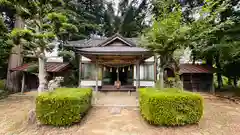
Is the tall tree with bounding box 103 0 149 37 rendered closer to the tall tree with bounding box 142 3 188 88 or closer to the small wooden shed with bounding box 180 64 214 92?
the small wooden shed with bounding box 180 64 214 92

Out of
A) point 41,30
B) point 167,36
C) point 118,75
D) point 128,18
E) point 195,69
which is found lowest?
point 118,75

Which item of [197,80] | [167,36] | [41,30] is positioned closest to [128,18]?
[197,80]

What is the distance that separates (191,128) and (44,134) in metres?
4.57

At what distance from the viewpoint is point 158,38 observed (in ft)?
17.9

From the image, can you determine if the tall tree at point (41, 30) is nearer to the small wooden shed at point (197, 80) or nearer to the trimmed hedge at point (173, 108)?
the trimmed hedge at point (173, 108)

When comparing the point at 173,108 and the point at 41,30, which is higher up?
the point at 41,30

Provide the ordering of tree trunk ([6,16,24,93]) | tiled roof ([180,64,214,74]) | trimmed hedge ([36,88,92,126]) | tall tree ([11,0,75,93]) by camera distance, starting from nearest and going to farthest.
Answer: trimmed hedge ([36,88,92,126]) < tall tree ([11,0,75,93]) < tree trunk ([6,16,24,93]) < tiled roof ([180,64,214,74])

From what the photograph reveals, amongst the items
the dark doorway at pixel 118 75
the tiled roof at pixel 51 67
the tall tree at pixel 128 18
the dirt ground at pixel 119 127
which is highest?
the tall tree at pixel 128 18

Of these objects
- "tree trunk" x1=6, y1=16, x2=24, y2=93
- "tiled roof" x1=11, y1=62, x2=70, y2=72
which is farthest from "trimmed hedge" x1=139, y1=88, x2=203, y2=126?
"tree trunk" x1=6, y1=16, x2=24, y2=93

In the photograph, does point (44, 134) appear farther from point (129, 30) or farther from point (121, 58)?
point (129, 30)

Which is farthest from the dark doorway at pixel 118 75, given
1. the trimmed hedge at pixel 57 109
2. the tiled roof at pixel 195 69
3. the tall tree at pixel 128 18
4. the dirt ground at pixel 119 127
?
the tall tree at pixel 128 18

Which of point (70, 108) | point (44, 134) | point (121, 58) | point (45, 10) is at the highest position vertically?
point (45, 10)

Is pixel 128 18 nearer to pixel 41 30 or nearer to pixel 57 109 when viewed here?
pixel 41 30

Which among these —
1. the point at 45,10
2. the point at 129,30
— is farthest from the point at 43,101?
the point at 129,30
